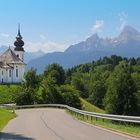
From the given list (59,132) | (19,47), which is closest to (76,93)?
(19,47)

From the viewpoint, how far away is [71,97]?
103 metres

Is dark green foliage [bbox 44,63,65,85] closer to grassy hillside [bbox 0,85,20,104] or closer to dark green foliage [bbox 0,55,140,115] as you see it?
dark green foliage [bbox 0,55,140,115]

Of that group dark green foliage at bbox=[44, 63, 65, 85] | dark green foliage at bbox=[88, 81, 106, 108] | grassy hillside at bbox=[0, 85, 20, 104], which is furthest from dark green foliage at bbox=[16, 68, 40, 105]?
dark green foliage at bbox=[88, 81, 106, 108]

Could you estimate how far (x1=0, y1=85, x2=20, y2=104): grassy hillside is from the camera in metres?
98.7

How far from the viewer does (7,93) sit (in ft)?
344

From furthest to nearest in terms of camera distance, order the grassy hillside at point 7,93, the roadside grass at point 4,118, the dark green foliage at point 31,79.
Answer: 1. the dark green foliage at point 31,79
2. the grassy hillside at point 7,93
3. the roadside grass at point 4,118

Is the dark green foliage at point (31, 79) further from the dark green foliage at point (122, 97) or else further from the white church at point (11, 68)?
the dark green foliage at point (122, 97)

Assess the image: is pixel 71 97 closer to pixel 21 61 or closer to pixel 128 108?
pixel 128 108

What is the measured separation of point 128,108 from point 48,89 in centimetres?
2664

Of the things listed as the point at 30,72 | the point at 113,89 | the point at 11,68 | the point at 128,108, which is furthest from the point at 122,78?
the point at 11,68

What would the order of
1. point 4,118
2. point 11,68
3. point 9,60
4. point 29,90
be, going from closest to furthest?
point 4,118 < point 29,90 < point 11,68 < point 9,60

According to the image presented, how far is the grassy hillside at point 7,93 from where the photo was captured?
9871 centimetres

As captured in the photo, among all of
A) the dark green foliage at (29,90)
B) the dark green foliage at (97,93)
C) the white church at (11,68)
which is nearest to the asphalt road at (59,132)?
the dark green foliage at (29,90)

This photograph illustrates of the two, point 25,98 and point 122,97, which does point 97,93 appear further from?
point 122,97
